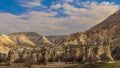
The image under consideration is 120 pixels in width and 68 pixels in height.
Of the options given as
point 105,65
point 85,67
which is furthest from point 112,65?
point 85,67

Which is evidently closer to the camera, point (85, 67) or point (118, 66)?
point (118, 66)

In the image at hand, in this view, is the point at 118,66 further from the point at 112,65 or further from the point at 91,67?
the point at 91,67

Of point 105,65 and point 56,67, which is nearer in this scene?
point 105,65

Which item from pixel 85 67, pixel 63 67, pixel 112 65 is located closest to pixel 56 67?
pixel 63 67

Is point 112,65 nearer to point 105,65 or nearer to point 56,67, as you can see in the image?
point 105,65

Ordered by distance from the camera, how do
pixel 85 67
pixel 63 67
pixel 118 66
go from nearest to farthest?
1. pixel 118 66
2. pixel 85 67
3. pixel 63 67

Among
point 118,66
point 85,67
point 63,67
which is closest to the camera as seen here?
point 118,66

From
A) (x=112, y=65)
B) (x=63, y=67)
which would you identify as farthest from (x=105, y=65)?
(x=63, y=67)
